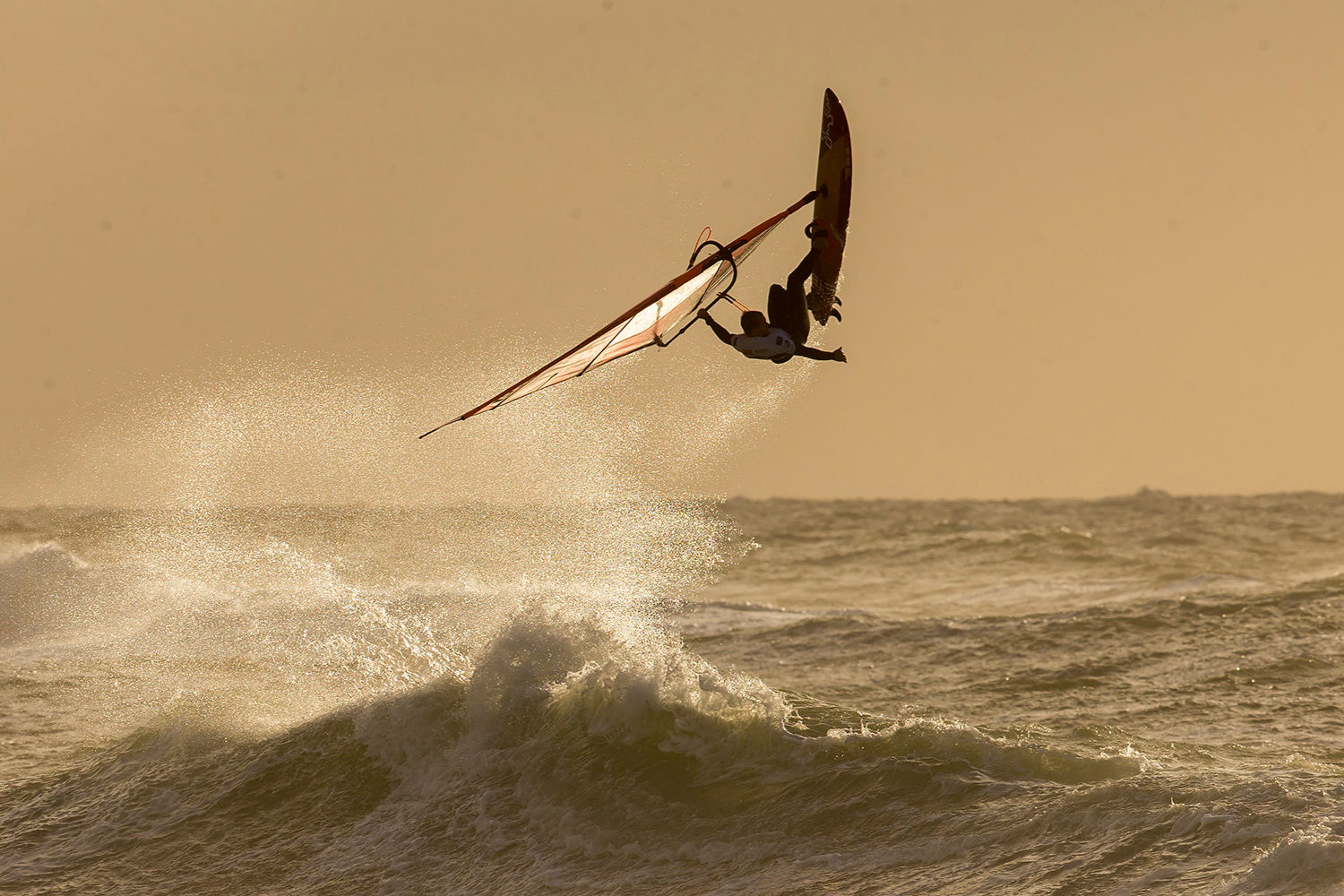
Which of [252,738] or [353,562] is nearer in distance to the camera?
[252,738]

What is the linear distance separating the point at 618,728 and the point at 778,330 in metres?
3.66

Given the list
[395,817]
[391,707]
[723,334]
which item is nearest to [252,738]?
[391,707]

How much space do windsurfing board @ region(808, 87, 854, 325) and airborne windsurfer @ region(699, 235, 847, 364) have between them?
63cm

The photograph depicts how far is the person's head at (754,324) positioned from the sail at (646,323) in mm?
265

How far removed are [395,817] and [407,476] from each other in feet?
29.3

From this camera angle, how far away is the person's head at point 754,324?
21.6ft

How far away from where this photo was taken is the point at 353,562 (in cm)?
1744

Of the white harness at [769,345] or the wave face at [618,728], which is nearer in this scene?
the white harness at [769,345]

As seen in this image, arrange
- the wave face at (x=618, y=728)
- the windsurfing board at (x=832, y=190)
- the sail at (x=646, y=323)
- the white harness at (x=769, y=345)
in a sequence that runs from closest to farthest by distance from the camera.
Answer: the white harness at (x=769, y=345) < the sail at (x=646, y=323) < the wave face at (x=618, y=728) < the windsurfing board at (x=832, y=190)

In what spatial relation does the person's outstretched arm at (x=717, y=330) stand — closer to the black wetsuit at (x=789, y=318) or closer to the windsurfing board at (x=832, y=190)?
the black wetsuit at (x=789, y=318)

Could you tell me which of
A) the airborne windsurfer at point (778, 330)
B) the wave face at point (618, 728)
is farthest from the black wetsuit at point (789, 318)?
the wave face at point (618, 728)

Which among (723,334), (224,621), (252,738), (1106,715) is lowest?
(1106,715)

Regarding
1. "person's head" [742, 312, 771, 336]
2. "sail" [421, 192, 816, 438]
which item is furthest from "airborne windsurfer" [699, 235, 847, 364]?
"sail" [421, 192, 816, 438]

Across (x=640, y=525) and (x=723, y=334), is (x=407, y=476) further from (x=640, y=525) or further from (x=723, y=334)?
(x=723, y=334)
